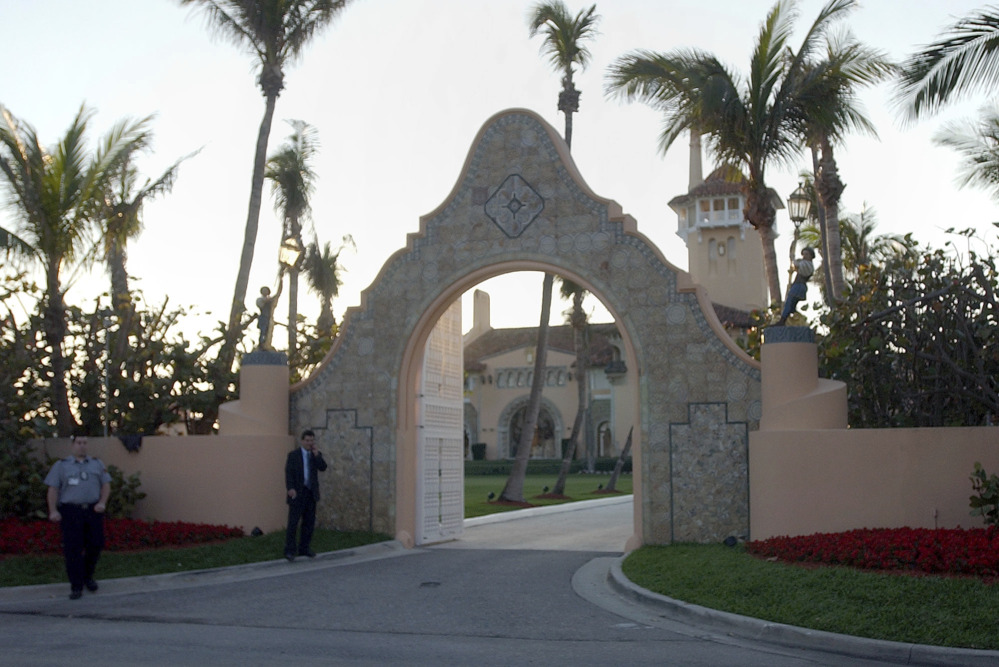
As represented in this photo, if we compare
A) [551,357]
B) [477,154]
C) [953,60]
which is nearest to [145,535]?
[477,154]

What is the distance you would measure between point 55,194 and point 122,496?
15.6 feet

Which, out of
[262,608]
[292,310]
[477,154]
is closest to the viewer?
[262,608]

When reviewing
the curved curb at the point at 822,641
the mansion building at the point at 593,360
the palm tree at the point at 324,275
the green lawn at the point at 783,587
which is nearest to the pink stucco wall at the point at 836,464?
the green lawn at the point at 783,587

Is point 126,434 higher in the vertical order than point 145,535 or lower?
higher

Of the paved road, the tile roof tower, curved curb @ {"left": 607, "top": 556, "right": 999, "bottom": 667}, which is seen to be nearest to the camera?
curved curb @ {"left": 607, "top": 556, "right": 999, "bottom": 667}

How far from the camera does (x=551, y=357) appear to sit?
224 feet

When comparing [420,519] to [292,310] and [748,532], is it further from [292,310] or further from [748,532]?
[292,310]

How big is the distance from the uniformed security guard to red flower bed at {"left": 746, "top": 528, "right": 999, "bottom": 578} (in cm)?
763

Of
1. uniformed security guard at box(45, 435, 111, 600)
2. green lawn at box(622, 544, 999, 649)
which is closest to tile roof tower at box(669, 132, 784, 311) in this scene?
green lawn at box(622, 544, 999, 649)

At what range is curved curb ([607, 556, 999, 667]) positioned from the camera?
7.86 metres

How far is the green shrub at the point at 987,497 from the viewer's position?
11242 mm

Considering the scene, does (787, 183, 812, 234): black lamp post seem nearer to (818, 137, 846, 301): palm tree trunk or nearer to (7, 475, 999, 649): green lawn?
(818, 137, 846, 301): palm tree trunk

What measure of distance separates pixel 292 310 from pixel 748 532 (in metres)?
20.7

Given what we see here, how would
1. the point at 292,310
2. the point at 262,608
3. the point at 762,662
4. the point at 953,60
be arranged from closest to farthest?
the point at 762,662 → the point at 262,608 → the point at 953,60 → the point at 292,310
